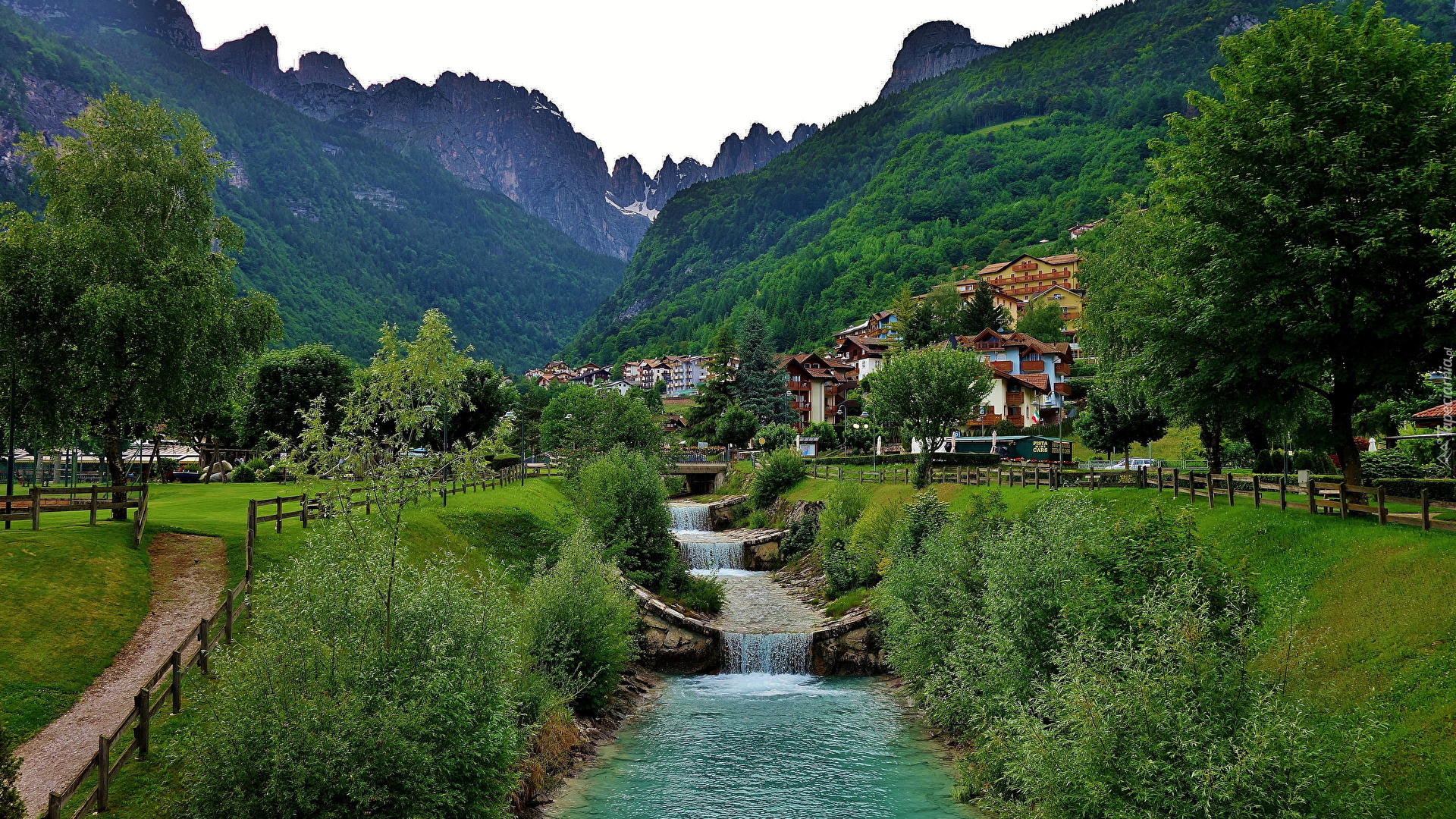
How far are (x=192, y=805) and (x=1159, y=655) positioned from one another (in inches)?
730

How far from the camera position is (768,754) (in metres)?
27.3

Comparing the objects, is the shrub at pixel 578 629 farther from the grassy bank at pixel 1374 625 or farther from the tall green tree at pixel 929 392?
the tall green tree at pixel 929 392

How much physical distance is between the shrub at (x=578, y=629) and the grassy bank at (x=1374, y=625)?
67.8 ft

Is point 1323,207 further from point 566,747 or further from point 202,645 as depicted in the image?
point 202,645

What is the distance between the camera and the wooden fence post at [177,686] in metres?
17.8

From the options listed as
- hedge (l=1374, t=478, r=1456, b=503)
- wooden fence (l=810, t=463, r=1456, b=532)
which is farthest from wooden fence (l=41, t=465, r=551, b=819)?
hedge (l=1374, t=478, r=1456, b=503)

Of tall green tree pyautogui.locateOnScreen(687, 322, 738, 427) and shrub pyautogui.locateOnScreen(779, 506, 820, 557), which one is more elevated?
tall green tree pyautogui.locateOnScreen(687, 322, 738, 427)

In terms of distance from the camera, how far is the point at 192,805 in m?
15.0

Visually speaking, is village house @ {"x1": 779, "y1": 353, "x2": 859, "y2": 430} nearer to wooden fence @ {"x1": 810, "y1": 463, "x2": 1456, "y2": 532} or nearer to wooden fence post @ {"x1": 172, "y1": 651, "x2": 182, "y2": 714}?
wooden fence @ {"x1": 810, "y1": 463, "x2": 1456, "y2": 532}

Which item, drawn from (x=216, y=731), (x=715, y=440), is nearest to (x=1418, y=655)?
(x=216, y=731)

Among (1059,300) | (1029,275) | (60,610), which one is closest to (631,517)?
(60,610)

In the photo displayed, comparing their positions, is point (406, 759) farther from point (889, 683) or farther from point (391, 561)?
point (889, 683)

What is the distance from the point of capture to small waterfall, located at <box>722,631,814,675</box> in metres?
39.0

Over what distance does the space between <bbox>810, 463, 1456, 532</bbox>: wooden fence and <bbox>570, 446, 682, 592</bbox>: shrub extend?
63.2 ft
